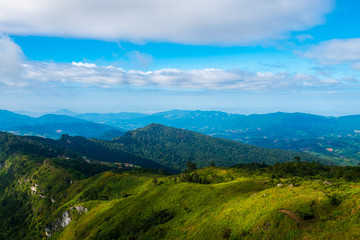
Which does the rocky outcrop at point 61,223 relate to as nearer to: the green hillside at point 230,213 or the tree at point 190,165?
the green hillside at point 230,213

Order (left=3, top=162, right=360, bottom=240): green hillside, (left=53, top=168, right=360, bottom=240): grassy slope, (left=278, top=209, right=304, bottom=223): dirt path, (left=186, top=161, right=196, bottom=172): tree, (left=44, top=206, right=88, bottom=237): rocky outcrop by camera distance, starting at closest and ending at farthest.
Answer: (left=53, top=168, right=360, bottom=240): grassy slope → (left=3, top=162, right=360, bottom=240): green hillside → (left=278, top=209, right=304, bottom=223): dirt path → (left=44, top=206, right=88, bottom=237): rocky outcrop → (left=186, top=161, right=196, bottom=172): tree

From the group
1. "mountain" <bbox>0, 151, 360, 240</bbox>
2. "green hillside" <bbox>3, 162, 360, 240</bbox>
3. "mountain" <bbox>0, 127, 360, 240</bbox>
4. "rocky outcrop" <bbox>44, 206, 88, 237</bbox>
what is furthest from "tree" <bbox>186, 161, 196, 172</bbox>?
"rocky outcrop" <bbox>44, 206, 88, 237</bbox>

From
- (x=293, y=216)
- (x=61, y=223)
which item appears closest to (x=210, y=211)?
(x=293, y=216)

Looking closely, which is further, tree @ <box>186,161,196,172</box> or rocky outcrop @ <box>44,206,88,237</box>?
tree @ <box>186,161,196,172</box>

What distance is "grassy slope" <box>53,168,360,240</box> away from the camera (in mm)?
38625

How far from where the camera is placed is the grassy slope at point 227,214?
3862cm

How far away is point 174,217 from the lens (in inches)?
2685

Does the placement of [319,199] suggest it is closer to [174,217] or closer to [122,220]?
[174,217]

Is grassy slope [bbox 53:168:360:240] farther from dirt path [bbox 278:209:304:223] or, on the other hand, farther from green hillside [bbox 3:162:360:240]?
dirt path [bbox 278:209:304:223]

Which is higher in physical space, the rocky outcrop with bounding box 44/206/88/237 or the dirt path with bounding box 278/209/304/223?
the dirt path with bounding box 278/209/304/223

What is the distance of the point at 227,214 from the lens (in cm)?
5519

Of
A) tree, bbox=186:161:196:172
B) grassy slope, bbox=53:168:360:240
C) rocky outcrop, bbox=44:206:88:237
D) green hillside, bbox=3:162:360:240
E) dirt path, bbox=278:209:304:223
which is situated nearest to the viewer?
grassy slope, bbox=53:168:360:240

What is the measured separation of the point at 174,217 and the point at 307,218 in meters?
41.5

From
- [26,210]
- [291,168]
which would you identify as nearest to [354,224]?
[291,168]
